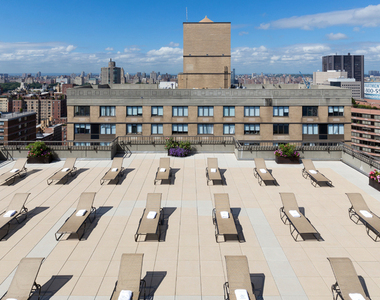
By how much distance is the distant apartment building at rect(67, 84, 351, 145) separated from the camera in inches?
1601

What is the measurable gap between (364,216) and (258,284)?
6250 millimetres

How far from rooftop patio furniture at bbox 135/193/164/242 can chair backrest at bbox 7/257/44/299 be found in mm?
3595

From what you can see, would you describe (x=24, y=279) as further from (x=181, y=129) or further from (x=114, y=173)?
(x=181, y=129)

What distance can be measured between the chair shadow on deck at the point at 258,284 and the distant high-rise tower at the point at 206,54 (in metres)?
52.5

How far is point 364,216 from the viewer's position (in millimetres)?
12719

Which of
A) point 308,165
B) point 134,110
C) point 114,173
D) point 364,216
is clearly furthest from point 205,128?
point 364,216

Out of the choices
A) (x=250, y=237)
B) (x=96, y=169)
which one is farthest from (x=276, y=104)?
(x=250, y=237)

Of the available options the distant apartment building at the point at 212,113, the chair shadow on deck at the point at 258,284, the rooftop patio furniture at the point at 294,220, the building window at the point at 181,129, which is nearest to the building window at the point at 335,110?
the distant apartment building at the point at 212,113

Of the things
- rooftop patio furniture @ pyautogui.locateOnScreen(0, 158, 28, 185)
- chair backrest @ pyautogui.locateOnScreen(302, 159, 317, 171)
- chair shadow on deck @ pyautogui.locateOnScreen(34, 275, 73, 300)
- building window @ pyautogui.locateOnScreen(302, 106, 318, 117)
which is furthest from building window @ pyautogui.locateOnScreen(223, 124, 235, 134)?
chair shadow on deck @ pyautogui.locateOnScreen(34, 275, 73, 300)

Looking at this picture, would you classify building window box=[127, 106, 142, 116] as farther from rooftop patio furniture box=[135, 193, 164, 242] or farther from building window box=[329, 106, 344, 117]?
rooftop patio furniture box=[135, 193, 164, 242]

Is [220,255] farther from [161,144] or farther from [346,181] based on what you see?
[161,144]

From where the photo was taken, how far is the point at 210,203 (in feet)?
50.5

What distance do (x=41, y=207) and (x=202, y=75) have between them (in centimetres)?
4970

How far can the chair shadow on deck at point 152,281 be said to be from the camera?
8.88 metres
